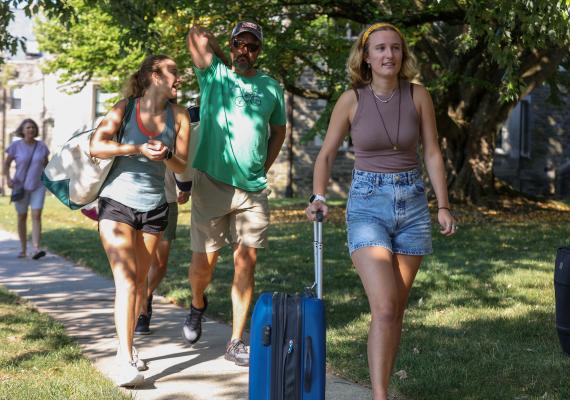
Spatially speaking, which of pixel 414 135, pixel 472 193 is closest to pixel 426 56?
pixel 472 193

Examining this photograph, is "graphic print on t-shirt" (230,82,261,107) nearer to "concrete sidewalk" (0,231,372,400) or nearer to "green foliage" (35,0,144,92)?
"concrete sidewalk" (0,231,372,400)

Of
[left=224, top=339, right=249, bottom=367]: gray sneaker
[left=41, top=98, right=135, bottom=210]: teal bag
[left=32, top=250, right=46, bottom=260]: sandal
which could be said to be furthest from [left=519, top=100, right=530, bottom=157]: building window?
[left=41, top=98, right=135, bottom=210]: teal bag

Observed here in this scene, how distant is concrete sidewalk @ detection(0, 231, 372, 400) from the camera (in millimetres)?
5320

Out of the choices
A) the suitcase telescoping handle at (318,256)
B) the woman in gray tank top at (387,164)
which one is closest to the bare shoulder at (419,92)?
the woman in gray tank top at (387,164)

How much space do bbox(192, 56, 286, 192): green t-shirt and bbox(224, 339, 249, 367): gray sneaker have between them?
96 cm

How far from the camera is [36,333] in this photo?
22.7 ft

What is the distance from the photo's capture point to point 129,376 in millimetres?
5230

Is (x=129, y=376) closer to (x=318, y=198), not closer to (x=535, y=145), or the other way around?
(x=318, y=198)

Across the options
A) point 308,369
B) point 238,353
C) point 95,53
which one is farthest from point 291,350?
point 95,53

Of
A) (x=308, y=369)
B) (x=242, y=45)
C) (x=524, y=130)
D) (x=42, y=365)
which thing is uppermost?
(x=242, y=45)

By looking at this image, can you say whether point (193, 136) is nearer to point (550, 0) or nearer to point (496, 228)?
point (550, 0)

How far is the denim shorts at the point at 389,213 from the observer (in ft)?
14.9

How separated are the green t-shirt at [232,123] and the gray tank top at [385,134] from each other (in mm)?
1408

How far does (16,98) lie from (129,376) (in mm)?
38026
